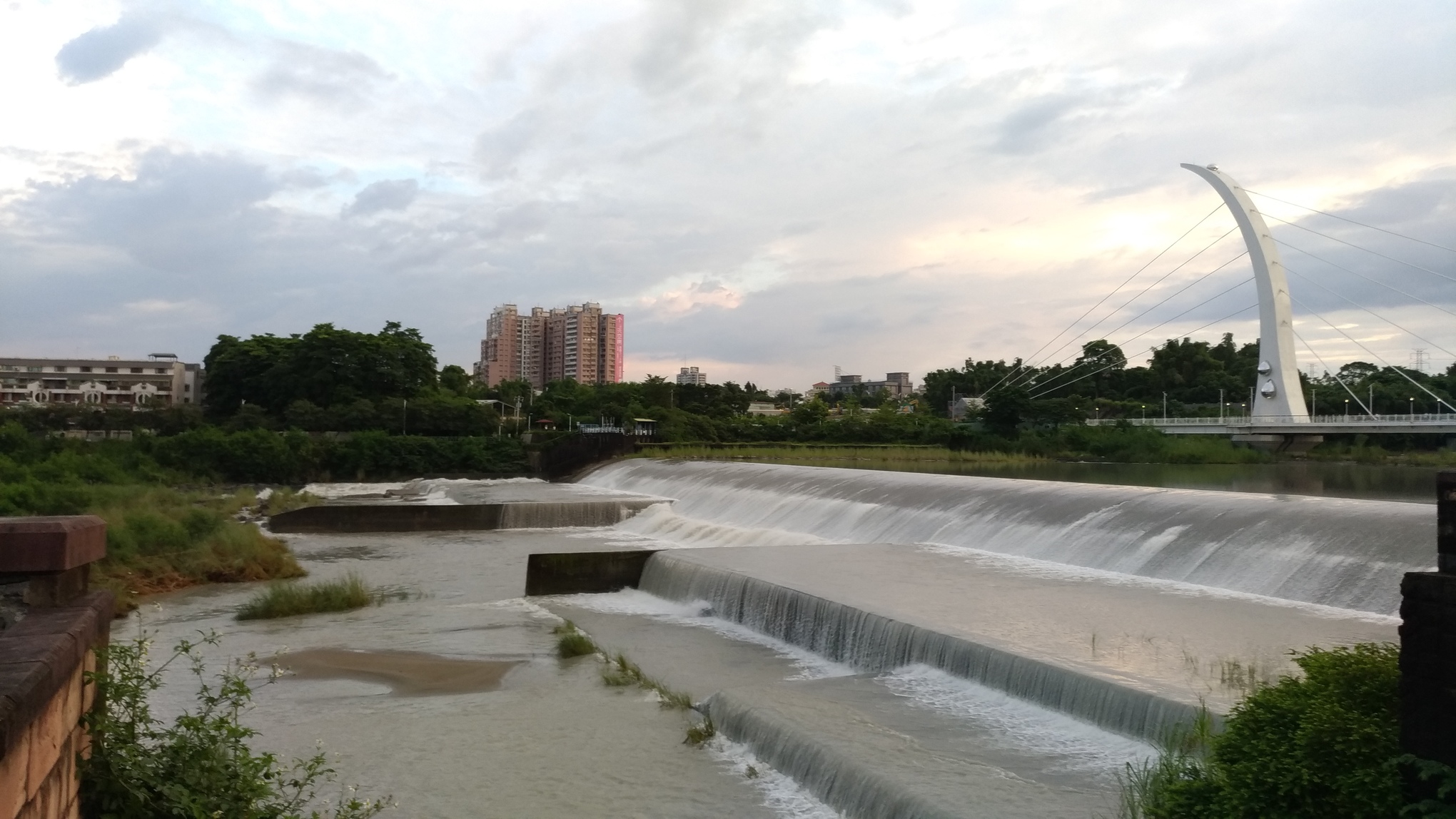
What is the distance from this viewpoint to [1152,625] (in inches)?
386

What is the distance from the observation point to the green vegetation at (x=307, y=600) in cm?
1375

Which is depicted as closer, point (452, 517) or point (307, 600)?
point (307, 600)

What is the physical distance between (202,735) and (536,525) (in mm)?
21282

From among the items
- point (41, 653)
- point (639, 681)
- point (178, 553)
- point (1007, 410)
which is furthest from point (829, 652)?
point (1007, 410)

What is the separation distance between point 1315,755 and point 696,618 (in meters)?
9.90

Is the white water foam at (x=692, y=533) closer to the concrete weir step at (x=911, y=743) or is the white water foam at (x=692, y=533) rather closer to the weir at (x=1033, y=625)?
the weir at (x=1033, y=625)

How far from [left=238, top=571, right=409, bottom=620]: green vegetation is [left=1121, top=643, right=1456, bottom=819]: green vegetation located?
A: 1199 cm

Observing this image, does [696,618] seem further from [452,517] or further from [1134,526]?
[452,517]

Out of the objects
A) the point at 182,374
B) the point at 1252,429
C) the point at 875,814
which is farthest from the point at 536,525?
the point at 182,374

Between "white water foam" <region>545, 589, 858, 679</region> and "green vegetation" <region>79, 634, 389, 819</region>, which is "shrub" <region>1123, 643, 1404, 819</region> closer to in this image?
"green vegetation" <region>79, 634, 389, 819</region>

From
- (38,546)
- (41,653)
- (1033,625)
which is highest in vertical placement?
(38,546)

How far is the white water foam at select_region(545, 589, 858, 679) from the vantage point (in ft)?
33.8

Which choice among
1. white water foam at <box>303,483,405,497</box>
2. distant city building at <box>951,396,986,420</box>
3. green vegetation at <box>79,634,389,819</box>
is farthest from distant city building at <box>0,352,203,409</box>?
green vegetation at <box>79,634,389,819</box>

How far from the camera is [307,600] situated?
14.1 meters
